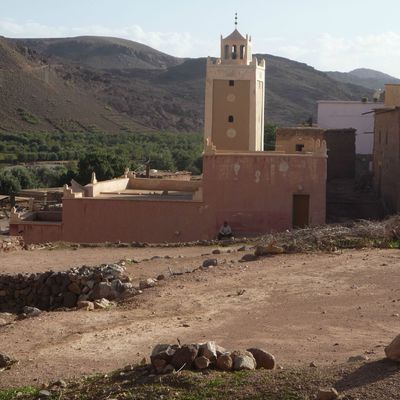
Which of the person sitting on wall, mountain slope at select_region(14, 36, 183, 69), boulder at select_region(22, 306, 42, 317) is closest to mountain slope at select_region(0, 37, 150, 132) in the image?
the person sitting on wall

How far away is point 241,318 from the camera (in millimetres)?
10375

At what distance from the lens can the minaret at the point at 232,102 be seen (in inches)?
1321

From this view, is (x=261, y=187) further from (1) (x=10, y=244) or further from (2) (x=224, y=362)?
(2) (x=224, y=362)

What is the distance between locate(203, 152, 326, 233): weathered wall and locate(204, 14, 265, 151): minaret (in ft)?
28.7

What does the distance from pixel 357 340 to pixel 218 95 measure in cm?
2531

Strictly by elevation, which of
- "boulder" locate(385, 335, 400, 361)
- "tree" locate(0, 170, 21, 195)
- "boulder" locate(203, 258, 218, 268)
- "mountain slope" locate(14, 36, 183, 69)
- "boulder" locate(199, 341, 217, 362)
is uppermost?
"mountain slope" locate(14, 36, 183, 69)

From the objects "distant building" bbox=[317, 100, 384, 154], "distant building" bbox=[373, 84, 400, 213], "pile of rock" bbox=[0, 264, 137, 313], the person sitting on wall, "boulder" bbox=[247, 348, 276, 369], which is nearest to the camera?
"boulder" bbox=[247, 348, 276, 369]

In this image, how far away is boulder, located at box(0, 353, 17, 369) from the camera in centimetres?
878

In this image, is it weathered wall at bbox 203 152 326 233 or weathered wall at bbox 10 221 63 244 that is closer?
weathered wall at bbox 203 152 326 233

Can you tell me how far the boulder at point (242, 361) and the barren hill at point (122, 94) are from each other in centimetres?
7534

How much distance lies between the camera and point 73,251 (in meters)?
18.1

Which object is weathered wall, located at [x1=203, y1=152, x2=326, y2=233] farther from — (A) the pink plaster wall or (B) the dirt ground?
(B) the dirt ground

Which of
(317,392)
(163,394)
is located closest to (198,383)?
(163,394)

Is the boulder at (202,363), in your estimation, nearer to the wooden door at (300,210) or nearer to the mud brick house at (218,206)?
the mud brick house at (218,206)
